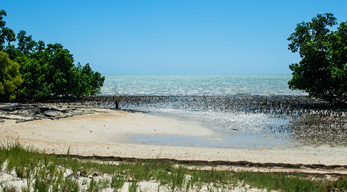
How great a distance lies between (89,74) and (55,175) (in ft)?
141

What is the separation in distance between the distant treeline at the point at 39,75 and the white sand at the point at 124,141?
11.6 m

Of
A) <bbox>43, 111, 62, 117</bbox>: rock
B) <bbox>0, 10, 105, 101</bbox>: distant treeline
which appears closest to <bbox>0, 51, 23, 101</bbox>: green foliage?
<bbox>0, 10, 105, 101</bbox>: distant treeline

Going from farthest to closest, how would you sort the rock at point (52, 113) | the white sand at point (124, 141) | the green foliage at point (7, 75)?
the green foliage at point (7, 75), the rock at point (52, 113), the white sand at point (124, 141)

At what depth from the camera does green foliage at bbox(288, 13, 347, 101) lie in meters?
30.9

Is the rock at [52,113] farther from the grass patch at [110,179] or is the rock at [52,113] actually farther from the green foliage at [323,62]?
the green foliage at [323,62]

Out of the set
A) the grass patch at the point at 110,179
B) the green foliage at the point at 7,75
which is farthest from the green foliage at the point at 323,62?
the green foliage at the point at 7,75

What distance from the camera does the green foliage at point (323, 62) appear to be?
30.9 m

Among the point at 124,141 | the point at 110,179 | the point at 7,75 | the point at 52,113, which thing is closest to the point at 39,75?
the point at 7,75

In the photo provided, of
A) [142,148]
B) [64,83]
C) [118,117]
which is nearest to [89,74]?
[64,83]

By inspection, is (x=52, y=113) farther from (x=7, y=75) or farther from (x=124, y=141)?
(x=124, y=141)

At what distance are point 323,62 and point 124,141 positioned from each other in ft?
92.3

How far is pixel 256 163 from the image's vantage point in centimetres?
1137

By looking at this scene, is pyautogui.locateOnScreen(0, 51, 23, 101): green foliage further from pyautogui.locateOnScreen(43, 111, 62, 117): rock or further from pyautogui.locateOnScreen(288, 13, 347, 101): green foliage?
pyautogui.locateOnScreen(288, 13, 347, 101): green foliage

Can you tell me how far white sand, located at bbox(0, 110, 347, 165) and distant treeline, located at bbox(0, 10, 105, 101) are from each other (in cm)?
1159
